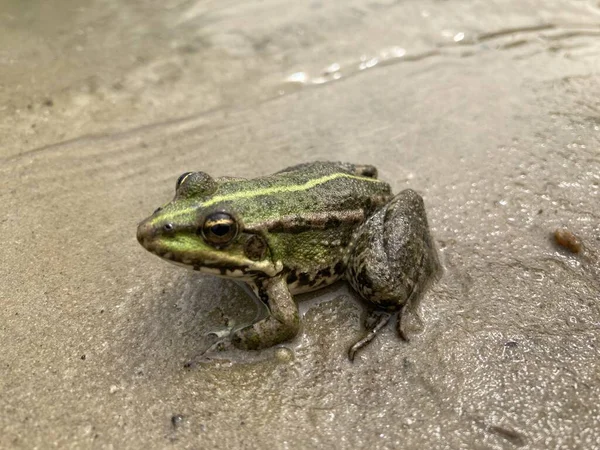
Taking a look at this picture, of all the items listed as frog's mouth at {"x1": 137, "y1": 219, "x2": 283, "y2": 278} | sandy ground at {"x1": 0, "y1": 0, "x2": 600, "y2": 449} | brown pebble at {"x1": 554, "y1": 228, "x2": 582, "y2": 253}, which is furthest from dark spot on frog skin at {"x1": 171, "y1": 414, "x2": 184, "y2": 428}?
brown pebble at {"x1": 554, "y1": 228, "x2": 582, "y2": 253}

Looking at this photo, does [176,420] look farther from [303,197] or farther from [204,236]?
[303,197]

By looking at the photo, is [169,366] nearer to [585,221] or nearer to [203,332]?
[203,332]

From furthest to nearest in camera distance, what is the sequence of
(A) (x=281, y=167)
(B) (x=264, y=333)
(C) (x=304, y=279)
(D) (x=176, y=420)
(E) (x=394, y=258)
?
(A) (x=281, y=167) → (C) (x=304, y=279) → (E) (x=394, y=258) → (B) (x=264, y=333) → (D) (x=176, y=420)

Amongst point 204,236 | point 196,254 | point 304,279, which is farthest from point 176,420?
point 304,279

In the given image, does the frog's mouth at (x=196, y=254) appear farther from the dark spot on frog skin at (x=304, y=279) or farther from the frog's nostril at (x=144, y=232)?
the dark spot on frog skin at (x=304, y=279)

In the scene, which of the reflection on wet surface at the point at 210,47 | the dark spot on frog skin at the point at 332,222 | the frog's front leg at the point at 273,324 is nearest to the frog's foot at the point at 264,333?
the frog's front leg at the point at 273,324

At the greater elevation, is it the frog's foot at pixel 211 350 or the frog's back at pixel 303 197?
the frog's back at pixel 303 197
